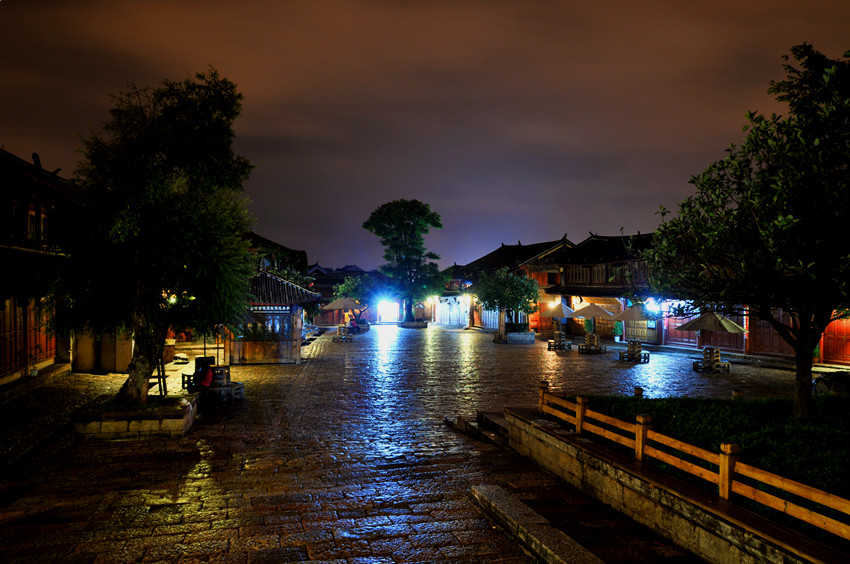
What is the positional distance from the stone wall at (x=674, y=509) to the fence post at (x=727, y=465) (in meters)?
0.14

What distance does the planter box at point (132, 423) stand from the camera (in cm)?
920

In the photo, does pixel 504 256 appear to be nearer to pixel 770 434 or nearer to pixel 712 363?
pixel 712 363

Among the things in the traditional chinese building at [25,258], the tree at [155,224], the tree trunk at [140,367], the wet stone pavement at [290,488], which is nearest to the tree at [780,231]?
the wet stone pavement at [290,488]

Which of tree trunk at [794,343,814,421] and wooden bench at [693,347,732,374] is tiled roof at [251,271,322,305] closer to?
wooden bench at [693,347,732,374]

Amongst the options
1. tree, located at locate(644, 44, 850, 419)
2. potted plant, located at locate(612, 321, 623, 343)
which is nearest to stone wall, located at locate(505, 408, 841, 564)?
tree, located at locate(644, 44, 850, 419)

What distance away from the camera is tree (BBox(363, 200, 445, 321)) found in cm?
4097

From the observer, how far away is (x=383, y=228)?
4125 centimetres

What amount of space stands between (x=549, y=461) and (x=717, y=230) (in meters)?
4.18

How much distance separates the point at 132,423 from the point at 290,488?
425 cm

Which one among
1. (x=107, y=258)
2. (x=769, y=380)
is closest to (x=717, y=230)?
(x=107, y=258)

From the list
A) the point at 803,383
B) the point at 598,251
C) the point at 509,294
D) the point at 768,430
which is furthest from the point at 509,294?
the point at 768,430

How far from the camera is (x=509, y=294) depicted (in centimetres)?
3000

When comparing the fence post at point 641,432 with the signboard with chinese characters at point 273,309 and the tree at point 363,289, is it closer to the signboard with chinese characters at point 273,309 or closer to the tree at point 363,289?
the signboard with chinese characters at point 273,309

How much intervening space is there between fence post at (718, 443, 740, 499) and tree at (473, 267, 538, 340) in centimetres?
2418
